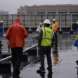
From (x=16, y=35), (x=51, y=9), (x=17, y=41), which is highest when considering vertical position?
(x=51, y=9)

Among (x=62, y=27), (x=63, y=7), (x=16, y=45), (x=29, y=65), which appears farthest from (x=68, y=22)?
(x=63, y=7)

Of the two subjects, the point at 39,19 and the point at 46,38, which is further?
the point at 39,19

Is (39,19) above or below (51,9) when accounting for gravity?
below

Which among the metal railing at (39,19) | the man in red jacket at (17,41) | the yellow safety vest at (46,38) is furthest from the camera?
the metal railing at (39,19)

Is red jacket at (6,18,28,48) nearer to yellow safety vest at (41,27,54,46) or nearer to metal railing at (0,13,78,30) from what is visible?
yellow safety vest at (41,27,54,46)

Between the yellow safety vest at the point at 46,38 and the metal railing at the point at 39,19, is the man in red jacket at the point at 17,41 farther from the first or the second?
the metal railing at the point at 39,19

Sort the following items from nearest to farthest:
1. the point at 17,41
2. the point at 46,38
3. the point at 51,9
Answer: the point at 17,41, the point at 46,38, the point at 51,9

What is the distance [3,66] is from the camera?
36.8 ft

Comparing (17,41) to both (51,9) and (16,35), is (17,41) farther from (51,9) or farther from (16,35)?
(51,9)

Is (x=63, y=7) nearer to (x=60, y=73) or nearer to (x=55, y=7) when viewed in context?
(x=55, y=7)

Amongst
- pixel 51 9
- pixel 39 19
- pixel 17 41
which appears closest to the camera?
pixel 17 41

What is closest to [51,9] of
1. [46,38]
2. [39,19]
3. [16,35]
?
[39,19]

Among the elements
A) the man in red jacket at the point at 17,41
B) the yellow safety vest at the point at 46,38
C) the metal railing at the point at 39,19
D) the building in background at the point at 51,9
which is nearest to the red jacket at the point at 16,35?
the man in red jacket at the point at 17,41

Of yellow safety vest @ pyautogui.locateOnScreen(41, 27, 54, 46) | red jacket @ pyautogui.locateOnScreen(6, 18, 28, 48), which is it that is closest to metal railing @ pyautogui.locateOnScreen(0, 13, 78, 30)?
yellow safety vest @ pyautogui.locateOnScreen(41, 27, 54, 46)
